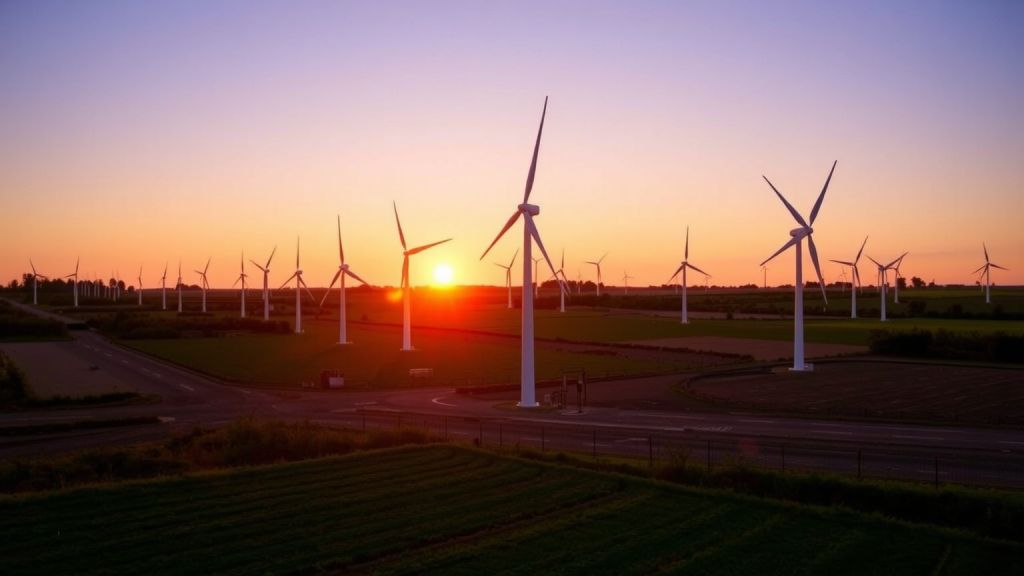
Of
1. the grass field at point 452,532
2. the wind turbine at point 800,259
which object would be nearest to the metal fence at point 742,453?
the grass field at point 452,532

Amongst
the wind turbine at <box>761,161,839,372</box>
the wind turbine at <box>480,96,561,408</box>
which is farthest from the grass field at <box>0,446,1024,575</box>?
the wind turbine at <box>761,161,839,372</box>

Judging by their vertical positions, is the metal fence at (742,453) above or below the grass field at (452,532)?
below

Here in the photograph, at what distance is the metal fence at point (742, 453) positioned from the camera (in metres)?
32.7

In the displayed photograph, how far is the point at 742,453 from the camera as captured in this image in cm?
3888

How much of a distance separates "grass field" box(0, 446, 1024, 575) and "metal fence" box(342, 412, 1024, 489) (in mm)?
5442

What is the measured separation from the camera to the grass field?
21.0m

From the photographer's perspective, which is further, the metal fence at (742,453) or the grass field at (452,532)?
the metal fence at (742,453)

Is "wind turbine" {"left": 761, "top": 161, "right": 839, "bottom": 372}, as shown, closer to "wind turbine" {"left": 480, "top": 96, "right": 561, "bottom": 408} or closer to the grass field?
"wind turbine" {"left": 480, "top": 96, "right": 561, "bottom": 408}

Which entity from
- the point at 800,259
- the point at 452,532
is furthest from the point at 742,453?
the point at 800,259

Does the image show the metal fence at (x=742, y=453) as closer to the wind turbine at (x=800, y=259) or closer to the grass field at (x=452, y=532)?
the grass field at (x=452, y=532)

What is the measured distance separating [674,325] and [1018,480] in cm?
13182

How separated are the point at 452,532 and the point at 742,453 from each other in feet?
65.1

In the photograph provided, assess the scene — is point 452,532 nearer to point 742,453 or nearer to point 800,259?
point 742,453

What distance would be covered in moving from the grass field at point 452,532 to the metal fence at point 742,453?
5.44m
